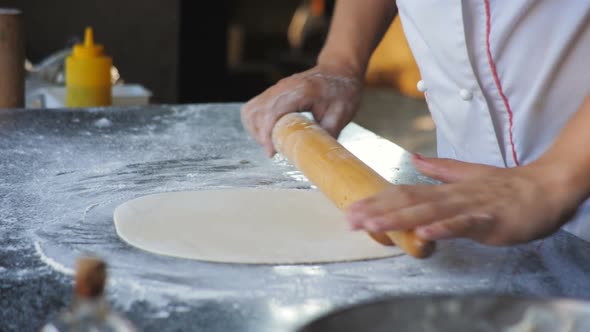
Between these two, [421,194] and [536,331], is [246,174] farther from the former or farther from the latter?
[536,331]

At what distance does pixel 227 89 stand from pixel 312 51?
46.0 inches

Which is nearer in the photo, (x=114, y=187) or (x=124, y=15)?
(x=114, y=187)

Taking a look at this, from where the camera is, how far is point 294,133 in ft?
4.51

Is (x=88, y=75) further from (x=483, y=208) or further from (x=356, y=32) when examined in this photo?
(x=483, y=208)

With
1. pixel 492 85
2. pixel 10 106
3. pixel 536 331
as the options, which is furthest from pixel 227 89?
pixel 536 331

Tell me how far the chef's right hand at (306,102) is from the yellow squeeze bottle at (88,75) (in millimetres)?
738

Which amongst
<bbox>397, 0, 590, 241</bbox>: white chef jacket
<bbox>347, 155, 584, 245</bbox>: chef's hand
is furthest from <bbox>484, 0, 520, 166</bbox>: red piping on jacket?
<bbox>347, 155, 584, 245</bbox>: chef's hand

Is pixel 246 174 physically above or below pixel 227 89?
above

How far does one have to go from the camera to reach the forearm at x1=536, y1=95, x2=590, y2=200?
0.96m

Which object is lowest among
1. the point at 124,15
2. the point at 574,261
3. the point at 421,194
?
the point at 124,15

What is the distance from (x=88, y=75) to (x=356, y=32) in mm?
817

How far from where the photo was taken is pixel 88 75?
2133mm

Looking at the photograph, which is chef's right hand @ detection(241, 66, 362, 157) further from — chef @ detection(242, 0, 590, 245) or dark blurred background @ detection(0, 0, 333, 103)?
dark blurred background @ detection(0, 0, 333, 103)

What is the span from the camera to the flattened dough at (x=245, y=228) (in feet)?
3.49
